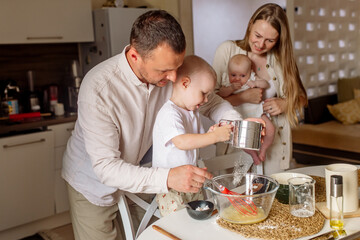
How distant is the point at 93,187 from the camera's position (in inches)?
67.0

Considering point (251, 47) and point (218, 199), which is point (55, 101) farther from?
point (218, 199)

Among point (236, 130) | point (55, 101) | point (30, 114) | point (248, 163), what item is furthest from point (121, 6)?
point (236, 130)

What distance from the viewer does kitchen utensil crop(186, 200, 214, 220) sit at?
1.33 metres

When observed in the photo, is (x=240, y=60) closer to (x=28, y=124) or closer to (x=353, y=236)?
(x=353, y=236)

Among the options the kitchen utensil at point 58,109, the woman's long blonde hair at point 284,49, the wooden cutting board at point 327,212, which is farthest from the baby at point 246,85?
the kitchen utensil at point 58,109

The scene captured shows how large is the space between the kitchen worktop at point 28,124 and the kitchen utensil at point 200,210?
202cm

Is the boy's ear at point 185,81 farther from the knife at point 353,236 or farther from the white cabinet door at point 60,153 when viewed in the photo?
the white cabinet door at point 60,153

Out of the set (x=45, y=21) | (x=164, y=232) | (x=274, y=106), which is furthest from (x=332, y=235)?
(x=45, y=21)

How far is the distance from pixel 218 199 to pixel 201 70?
A: 54 centimetres

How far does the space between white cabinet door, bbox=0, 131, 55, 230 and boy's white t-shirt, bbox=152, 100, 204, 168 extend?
5.69 ft

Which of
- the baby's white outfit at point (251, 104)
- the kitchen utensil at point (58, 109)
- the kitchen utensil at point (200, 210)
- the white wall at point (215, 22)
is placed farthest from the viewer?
the white wall at point (215, 22)

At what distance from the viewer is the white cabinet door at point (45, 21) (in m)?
3.13

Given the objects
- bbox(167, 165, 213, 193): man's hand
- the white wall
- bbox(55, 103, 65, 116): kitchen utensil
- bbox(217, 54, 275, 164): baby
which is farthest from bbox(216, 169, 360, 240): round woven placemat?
the white wall

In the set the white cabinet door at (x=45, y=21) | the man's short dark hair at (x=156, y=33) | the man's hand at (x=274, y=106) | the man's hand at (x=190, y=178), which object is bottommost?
the man's hand at (x=190, y=178)
